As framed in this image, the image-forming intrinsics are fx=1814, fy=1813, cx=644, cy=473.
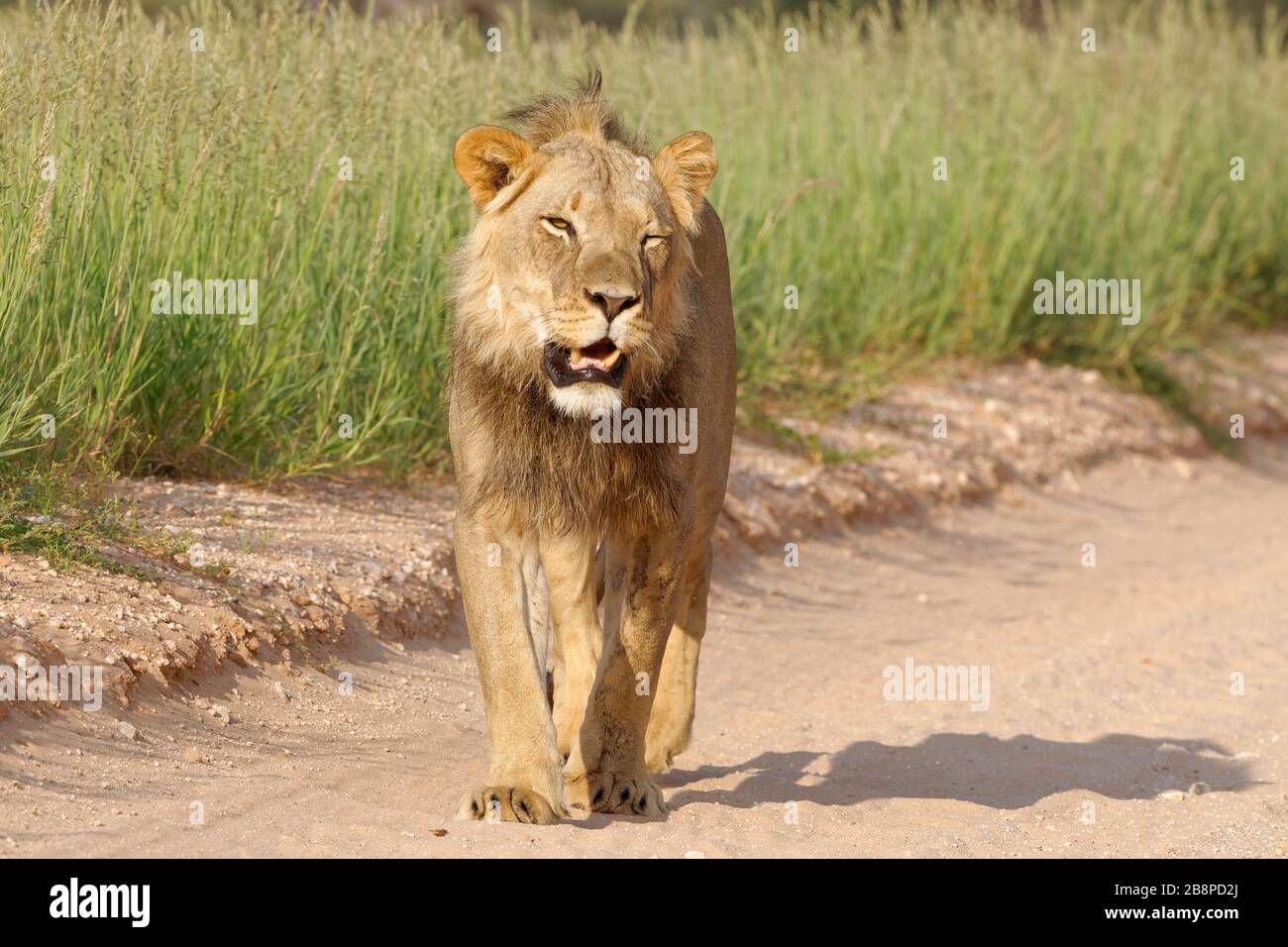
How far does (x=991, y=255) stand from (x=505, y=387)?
6.71 meters

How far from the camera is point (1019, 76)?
12172mm

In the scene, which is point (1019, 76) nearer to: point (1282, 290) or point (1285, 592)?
point (1282, 290)

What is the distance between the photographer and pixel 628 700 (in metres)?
4.66

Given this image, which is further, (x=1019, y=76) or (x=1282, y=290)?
(x=1282, y=290)

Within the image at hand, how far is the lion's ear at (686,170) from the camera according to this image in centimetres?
483

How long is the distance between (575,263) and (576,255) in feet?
0.14

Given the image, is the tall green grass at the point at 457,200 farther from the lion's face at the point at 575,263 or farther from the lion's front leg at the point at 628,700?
the lion's front leg at the point at 628,700

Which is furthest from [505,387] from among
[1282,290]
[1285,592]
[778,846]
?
[1282,290]

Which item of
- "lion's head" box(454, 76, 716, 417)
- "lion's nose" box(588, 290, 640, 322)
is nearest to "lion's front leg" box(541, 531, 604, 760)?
"lion's head" box(454, 76, 716, 417)

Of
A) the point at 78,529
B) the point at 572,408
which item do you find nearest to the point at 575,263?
the point at 572,408

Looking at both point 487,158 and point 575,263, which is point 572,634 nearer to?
point 575,263

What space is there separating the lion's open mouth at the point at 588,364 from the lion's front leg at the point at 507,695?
44 cm

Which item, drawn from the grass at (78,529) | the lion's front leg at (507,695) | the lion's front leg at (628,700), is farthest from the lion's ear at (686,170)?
the grass at (78,529)

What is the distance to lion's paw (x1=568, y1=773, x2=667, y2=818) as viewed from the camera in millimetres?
4613
